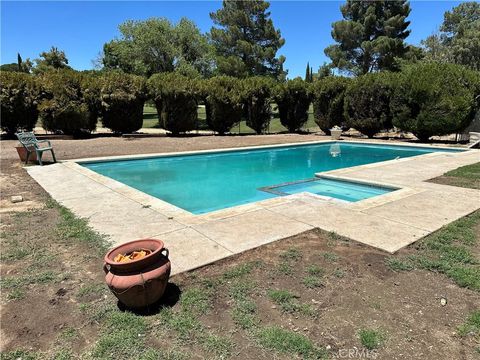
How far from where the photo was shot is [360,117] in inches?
748

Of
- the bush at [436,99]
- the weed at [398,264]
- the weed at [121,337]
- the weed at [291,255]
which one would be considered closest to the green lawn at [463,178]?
the weed at [398,264]

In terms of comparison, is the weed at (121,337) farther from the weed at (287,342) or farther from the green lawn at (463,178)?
the green lawn at (463,178)

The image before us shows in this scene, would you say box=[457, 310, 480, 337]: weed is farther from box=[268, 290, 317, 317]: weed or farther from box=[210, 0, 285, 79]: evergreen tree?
box=[210, 0, 285, 79]: evergreen tree

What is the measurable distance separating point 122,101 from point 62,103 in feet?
9.53

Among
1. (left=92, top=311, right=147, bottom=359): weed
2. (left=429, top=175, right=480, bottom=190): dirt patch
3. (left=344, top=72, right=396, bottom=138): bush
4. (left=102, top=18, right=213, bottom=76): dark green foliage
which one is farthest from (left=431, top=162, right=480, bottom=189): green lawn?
(left=102, top=18, right=213, bottom=76): dark green foliage

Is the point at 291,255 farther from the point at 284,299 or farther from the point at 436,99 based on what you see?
the point at 436,99

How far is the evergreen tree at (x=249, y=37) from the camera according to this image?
108 ft

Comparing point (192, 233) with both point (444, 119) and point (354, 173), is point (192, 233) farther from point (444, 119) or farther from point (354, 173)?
point (444, 119)

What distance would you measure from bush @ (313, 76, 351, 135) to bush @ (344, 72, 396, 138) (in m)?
0.73

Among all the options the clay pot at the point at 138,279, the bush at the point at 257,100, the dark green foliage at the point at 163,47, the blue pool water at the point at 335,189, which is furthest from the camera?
the dark green foliage at the point at 163,47

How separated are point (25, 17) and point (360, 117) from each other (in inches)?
643

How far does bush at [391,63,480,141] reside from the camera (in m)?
15.6

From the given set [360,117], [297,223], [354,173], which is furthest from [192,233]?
[360,117]

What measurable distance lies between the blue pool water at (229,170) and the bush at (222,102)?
211 inches
